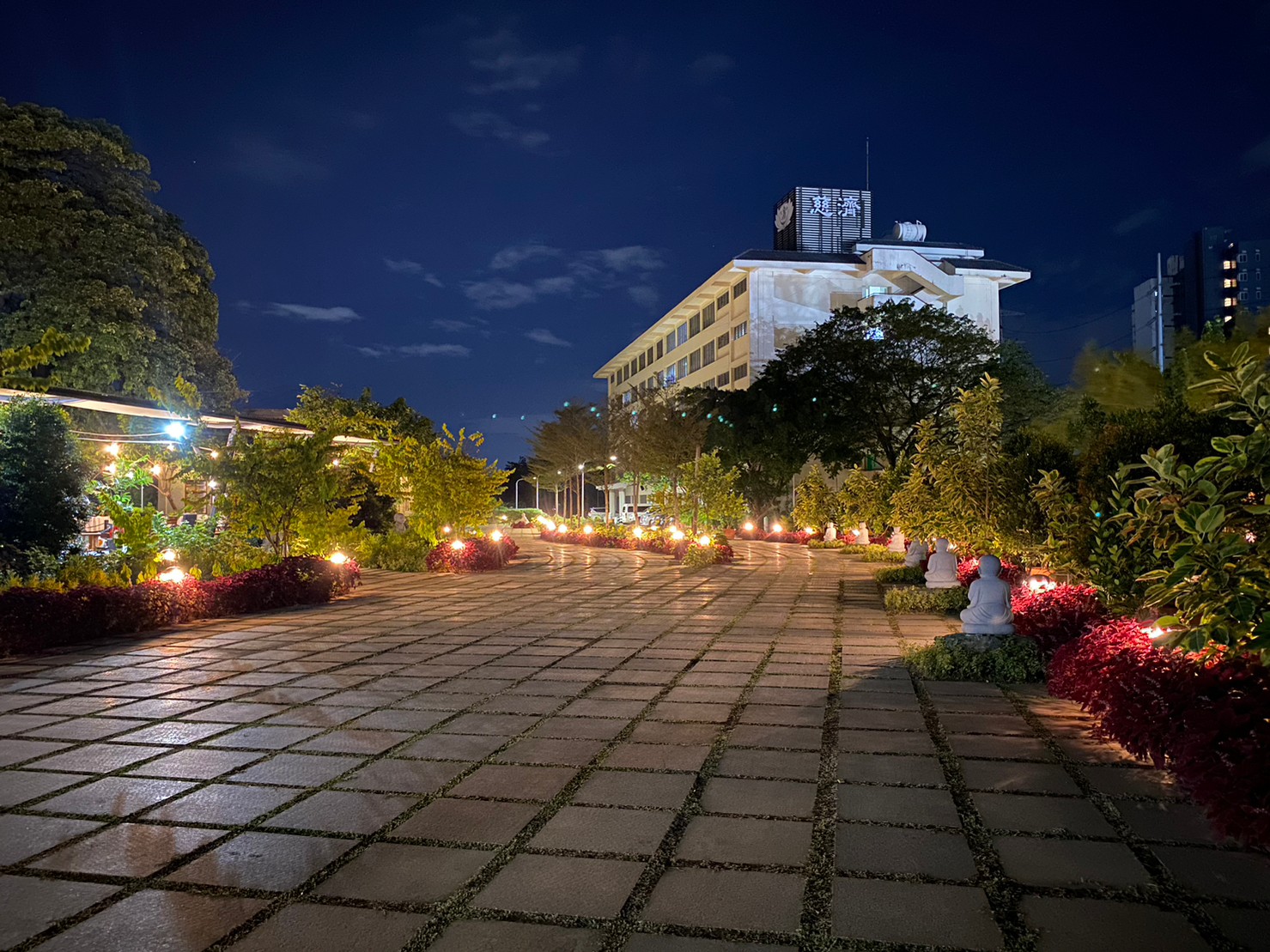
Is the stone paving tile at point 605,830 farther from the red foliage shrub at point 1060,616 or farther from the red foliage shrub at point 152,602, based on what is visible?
the red foliage shrub at point 152,602

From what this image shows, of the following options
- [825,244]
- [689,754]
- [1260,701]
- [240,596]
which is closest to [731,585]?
[240,596]

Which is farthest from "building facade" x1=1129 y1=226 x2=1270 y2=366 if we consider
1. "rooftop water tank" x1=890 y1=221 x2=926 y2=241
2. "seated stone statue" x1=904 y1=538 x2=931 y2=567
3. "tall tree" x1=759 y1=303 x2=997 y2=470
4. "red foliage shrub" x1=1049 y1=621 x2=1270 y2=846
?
"red foliage shrub" x1=1049 y1=621 x2=1270 y2=846

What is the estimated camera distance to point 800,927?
286 centimetres

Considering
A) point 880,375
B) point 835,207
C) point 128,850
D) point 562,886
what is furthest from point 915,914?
point 835,207

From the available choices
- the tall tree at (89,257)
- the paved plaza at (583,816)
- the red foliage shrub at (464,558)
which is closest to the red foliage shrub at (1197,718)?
the paved plaza at (583,816)

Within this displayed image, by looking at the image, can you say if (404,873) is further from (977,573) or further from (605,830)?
(977,573)

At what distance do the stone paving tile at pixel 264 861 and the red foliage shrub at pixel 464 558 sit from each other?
46.0ft

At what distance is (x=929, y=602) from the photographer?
10938 millimetres

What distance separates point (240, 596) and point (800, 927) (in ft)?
32.7

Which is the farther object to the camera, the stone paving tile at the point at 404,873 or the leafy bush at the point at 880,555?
the leafy bush at the point at 880,555

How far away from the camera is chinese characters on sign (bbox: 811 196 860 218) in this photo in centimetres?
4972

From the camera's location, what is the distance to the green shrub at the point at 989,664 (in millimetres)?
6605

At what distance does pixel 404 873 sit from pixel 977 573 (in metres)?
9.44

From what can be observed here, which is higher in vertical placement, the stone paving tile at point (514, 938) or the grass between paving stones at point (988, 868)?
the grass between paving stones at point (988, 868)
